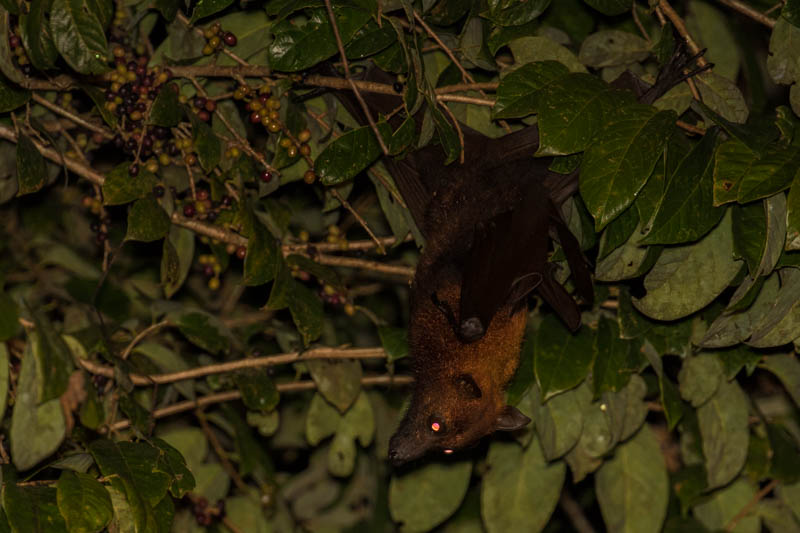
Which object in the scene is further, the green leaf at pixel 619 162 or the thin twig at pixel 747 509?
the thin twig at pixel 747 509

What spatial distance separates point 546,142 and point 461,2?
96 cm

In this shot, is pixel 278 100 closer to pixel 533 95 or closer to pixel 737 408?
pixel 533 95

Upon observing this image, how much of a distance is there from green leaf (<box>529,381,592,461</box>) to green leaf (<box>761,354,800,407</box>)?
1037mm

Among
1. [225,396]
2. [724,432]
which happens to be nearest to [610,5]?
Result: [724,432]

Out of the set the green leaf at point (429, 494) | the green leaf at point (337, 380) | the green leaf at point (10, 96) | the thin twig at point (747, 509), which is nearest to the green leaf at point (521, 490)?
the green leaf at point (429, 494)

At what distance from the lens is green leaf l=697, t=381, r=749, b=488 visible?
446 cm

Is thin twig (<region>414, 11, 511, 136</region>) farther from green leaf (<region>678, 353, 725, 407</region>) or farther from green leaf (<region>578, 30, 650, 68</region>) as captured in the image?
green leaf (<region>678, 353, 725, 407</region>)

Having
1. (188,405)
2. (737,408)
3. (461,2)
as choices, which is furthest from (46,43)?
(737,408)

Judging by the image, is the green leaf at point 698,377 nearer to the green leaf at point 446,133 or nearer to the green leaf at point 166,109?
Result: the green leaf at point 446,133

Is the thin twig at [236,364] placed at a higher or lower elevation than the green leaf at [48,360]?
lower

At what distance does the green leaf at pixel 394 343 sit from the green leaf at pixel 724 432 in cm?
150

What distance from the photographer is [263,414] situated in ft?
16.0

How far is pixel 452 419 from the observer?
428cm

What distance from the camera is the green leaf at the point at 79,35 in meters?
3.45
